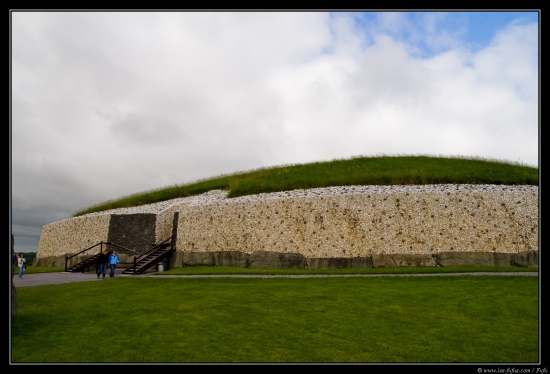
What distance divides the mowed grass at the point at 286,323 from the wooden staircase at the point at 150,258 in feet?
18.8

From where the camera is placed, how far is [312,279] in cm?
1454

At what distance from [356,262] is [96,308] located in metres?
11.3

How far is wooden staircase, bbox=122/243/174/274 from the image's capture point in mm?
19144

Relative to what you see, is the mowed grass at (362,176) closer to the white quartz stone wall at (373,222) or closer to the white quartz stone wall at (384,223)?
the white quartz stone wall at (373,222)

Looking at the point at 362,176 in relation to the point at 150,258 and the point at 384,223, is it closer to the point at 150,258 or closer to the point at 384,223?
the point at 384,223

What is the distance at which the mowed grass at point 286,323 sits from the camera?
6.40 meters

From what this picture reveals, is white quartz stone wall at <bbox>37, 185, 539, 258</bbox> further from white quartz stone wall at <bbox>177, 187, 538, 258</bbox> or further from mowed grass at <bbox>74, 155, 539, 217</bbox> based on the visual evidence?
mowed grass at <bbox>74, 155, 539, 217</bbox>

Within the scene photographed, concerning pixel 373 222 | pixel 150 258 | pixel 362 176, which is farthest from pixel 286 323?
pixel 362 176

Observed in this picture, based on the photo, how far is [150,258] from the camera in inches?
813

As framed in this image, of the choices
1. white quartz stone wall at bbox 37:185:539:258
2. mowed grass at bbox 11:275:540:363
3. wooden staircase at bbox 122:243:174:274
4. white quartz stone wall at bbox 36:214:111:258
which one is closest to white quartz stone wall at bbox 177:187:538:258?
white quartz stone wall at bbox 37:185:539:258

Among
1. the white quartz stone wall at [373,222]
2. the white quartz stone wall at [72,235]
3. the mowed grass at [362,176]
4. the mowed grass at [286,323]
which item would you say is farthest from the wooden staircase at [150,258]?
the mowed grass at [286,323]
